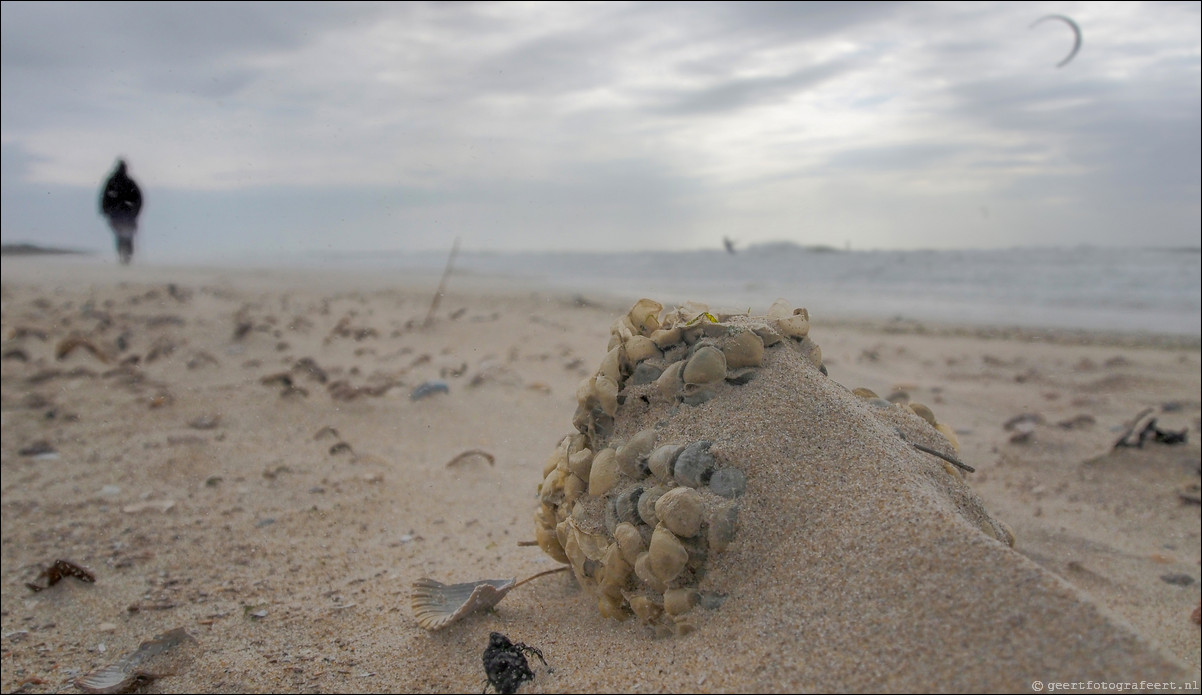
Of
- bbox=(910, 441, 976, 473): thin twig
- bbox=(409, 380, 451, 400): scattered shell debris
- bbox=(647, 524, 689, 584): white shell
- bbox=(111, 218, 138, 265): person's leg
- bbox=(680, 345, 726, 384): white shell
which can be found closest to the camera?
bbox=(647, 524, 689, 584): white shell

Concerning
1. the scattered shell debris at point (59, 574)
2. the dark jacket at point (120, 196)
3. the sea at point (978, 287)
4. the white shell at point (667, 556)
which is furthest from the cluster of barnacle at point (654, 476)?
the sea at point (978, 287)

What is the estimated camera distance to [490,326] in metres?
7.70

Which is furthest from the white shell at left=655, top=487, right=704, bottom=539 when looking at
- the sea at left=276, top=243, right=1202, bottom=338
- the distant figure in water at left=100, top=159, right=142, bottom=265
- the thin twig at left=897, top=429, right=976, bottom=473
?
the sea at left=276, top=243, right=1202, bottom=338

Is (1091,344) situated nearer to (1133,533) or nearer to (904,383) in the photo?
(904,383)

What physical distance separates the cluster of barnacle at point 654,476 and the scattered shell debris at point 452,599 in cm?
15

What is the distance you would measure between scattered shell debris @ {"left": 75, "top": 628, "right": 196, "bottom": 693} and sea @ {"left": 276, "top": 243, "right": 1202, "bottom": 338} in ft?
15.0

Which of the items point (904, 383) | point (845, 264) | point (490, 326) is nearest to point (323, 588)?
point (904, 383)

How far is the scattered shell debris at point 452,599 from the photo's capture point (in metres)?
1.64

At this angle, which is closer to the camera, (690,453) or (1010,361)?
(690,453)

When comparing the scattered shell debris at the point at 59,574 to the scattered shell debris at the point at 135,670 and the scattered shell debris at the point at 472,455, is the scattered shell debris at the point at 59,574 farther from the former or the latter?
the scattered shell debris at the point at 472,455

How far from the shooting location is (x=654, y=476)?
140 centimetres

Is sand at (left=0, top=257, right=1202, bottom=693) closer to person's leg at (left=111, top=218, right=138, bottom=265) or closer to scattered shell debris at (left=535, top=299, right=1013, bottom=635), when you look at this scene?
scattered shell debris at (left=535, top=299, right=1013, bottom=635)

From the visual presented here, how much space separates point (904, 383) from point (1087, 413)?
1171 millimetres

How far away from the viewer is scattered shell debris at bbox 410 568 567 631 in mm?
1642
